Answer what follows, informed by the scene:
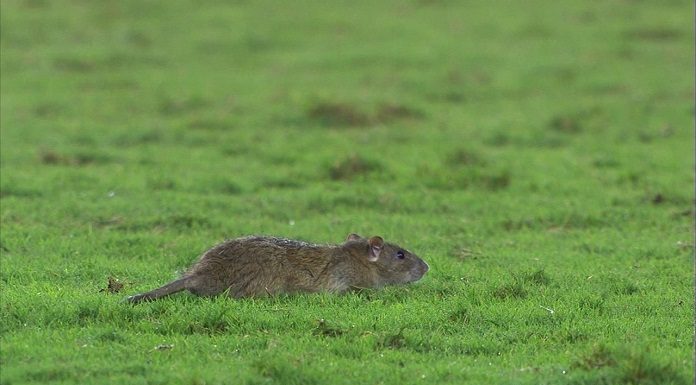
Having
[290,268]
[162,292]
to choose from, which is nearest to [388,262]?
[290,268]

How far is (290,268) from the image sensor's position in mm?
11047

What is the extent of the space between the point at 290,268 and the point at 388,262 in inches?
48.3

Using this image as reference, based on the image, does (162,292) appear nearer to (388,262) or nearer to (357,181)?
(388,262)

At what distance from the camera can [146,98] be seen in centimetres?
2386

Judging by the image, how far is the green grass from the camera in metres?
9.40

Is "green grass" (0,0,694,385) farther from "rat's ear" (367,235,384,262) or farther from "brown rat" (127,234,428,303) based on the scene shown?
"rat's ear" (367,235,384,262)

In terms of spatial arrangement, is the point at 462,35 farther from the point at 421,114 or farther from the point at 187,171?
the point at 187,171

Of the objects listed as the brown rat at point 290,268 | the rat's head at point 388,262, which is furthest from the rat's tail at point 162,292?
the rat's head at point 388,262

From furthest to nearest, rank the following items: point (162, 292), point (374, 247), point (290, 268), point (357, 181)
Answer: point (357, 181), point (374, 247), point (290, 268), point (162, 292)

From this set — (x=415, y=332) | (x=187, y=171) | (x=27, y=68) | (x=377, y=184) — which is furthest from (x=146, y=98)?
(x=415, y=332)

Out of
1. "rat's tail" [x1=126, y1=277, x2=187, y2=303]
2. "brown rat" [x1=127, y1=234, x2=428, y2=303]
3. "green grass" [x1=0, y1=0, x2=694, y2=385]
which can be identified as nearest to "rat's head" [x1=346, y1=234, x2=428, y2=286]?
"brown rat" [x1=127, y1=234, x2=428, y2=303]

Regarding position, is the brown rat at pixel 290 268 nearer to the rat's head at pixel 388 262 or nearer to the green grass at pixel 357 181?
the rat's head at pixel 388 262

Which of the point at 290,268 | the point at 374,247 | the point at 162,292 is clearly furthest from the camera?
the point at 374,247

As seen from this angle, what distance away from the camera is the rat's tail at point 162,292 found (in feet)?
33.7
